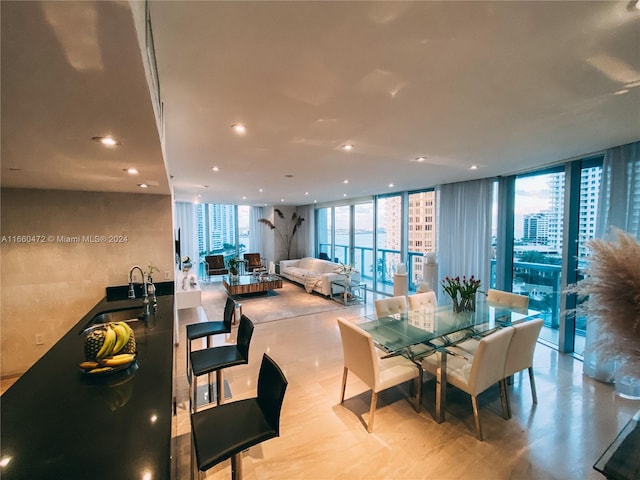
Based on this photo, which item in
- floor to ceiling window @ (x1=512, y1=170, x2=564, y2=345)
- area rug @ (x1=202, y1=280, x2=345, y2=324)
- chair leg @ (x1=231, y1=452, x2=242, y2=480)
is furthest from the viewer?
area rug @ (x1=202, y1=280, x2=345, y2=324)

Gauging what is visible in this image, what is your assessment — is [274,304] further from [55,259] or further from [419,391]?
[419,391]

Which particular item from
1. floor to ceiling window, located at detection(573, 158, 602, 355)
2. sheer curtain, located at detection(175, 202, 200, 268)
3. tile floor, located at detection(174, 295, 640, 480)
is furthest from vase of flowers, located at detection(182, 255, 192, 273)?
floor to ceiling window, located at detection(573, 158, 602, 355)

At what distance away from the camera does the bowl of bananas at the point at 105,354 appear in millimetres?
1464

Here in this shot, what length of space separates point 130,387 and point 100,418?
0.74 feet

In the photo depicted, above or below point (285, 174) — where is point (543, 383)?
below

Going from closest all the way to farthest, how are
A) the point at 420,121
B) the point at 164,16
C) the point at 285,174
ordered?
the point at 164,16
the point at 420,121
the point at 285,174

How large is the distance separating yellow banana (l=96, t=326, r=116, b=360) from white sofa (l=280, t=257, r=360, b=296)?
5042 millimetres

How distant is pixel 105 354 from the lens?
4.87 ft

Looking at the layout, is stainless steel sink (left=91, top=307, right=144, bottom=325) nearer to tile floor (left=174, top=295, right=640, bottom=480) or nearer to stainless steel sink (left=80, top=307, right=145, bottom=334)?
stainless steel sink (left=80, top=307, right=145, bottom=334)

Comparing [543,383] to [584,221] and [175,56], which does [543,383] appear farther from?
[175,56]

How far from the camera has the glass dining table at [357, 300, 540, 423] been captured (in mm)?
2373

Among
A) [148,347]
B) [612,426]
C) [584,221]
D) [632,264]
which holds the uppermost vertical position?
[584,221]

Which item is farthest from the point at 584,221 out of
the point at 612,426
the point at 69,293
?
the point at 69,293

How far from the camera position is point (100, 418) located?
111cm
